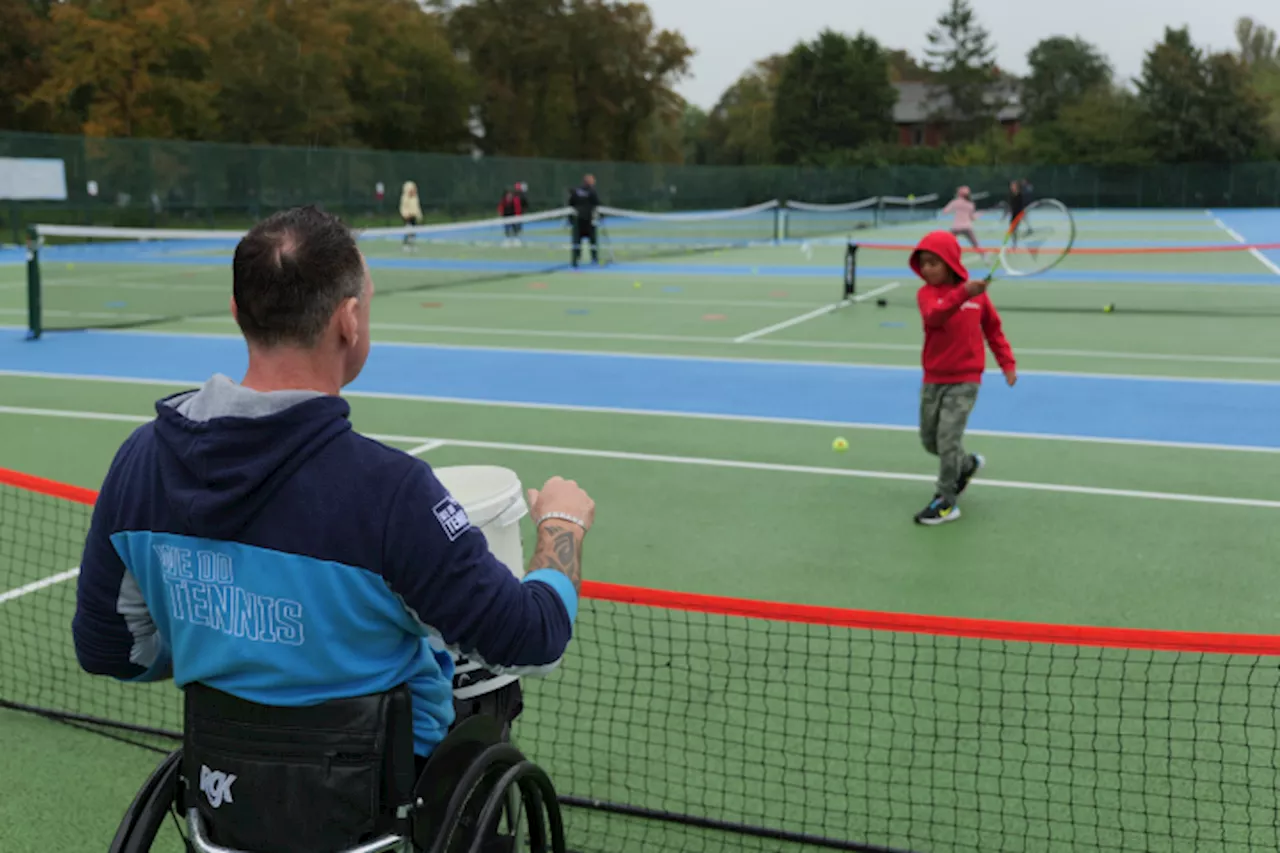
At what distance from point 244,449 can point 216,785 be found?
1.91ft

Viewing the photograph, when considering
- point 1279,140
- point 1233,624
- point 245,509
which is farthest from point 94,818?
point 1279,140

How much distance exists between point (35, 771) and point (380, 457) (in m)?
2.69

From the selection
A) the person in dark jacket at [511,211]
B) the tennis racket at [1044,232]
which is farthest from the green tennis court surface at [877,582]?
the person in dark jacket at [511,211]

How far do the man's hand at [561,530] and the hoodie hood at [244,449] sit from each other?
0.48 metres

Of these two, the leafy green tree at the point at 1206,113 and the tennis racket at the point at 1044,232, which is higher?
the leafy green tree at the point at 1206,113

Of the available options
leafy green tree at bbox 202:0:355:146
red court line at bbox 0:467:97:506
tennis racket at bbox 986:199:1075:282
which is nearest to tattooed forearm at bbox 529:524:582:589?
red court line at bbox 0:467:97:506

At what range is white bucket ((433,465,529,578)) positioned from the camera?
2600mm

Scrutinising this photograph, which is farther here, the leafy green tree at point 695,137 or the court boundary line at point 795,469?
the leafy green tree at point 695,137

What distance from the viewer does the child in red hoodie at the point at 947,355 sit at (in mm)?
6598

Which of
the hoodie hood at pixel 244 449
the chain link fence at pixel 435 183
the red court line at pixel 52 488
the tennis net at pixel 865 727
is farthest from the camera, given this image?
the chain link fence at pixel 435 183

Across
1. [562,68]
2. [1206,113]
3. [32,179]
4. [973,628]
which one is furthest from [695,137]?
[973,628]

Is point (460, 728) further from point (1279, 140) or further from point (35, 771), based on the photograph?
point (1279, 140)

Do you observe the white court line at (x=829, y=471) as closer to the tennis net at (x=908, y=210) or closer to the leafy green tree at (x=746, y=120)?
the tennis net at (x=908, y=210)

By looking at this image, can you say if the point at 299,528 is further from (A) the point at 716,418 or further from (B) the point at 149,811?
(A) the point at 716,418
